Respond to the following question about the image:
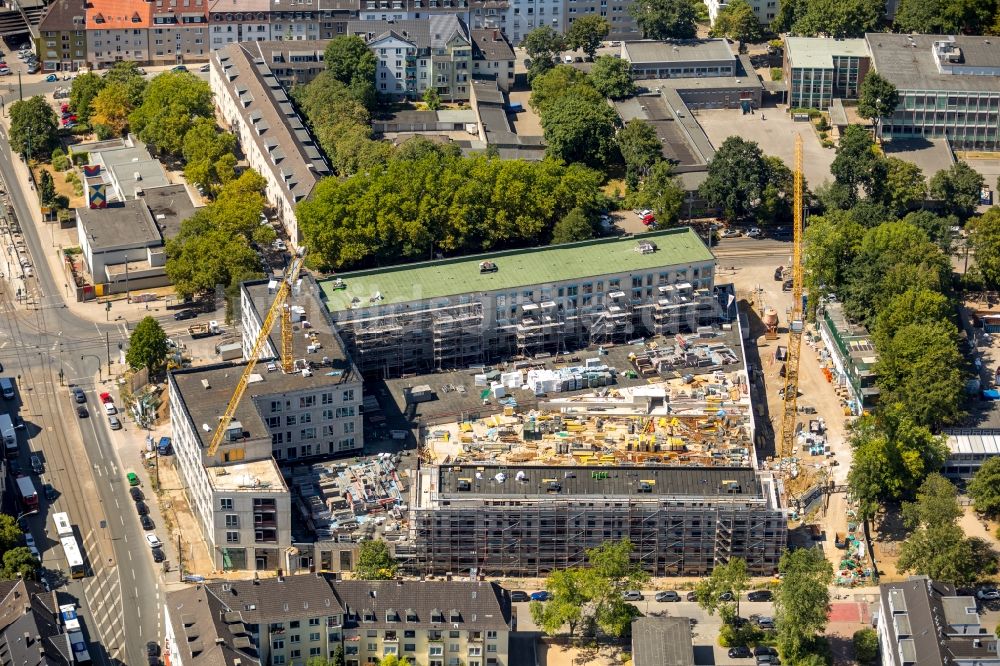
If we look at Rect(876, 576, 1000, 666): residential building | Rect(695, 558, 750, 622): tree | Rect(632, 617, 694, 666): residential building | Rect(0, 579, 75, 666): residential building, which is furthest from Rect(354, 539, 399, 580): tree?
Rect(876, 576, 1000, 666): residential building

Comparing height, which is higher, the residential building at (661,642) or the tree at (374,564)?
the tree at (374,564)

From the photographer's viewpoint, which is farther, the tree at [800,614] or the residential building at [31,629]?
the tree at [800,614]

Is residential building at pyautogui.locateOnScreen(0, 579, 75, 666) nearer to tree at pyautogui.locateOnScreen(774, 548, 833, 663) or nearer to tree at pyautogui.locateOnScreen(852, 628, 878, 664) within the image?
tree at pyautogui.locateOnScreen(774, 548, 833, 663)

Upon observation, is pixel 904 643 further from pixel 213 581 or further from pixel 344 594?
pixel 213 581

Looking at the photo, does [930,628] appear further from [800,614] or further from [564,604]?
[564,604]

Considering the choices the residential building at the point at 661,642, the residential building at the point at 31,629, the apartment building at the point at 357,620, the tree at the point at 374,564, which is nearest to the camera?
the residential building at the point at 31,629

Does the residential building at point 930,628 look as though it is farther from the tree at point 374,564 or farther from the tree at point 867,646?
the tree at point 374,564

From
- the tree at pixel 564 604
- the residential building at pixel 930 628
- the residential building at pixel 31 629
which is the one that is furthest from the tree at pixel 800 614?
the residential building at pixel 31 629

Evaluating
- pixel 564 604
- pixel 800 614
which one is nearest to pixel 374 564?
pixel 564 604
